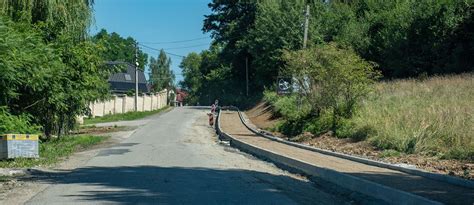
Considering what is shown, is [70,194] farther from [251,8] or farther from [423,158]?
[251,8]

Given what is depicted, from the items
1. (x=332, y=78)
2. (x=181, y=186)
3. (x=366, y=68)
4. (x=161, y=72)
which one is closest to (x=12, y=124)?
(x=181, y=186)

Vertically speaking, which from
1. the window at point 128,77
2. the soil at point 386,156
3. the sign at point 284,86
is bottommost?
the soil at point 386,156

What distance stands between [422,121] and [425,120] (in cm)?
15

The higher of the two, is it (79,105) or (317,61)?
(317,61)

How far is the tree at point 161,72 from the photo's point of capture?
136 meters

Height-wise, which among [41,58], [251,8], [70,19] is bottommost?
[41,58]

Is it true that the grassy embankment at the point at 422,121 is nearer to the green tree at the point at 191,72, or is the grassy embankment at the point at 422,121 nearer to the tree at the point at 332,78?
the tree at the point at 332,78

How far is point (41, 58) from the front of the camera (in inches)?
805

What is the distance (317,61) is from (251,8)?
4201cm

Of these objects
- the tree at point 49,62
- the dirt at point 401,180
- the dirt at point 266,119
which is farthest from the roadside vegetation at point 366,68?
the tree at point 49,62

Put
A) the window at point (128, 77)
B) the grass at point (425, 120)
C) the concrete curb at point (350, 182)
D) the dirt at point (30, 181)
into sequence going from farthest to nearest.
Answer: the window at point (128, 77) < the grass at point (425, 120) < the dirt at point (30, 181) < the concrete curb at point (350, 182)

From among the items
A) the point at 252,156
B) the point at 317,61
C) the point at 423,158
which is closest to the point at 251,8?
the point at 317,61

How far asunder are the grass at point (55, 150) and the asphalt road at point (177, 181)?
1.34 metres

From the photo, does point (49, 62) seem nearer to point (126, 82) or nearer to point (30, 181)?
point (30, 181)
